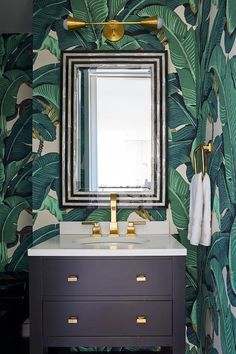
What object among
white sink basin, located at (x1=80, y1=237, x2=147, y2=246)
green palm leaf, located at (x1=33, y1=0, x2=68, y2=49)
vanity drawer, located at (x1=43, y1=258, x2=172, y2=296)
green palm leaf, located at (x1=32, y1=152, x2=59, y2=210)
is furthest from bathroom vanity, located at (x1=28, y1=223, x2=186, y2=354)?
green palm leaf, located at (x1=33, y1=0, x2=68, y2=49)

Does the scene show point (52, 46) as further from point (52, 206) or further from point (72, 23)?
point (52, 206)

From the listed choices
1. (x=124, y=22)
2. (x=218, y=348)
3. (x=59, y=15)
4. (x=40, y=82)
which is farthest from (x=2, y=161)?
(x=218, y=348)

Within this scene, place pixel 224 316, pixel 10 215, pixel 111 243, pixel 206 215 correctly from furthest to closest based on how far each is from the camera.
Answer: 1. pixel 10 215
2. pixel 111 243
3. pixel 206 215
4. pixel 224 316

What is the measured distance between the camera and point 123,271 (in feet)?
6.10

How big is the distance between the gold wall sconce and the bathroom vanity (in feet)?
4.38

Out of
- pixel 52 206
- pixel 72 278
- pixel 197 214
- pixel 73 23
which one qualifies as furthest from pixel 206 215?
pixel 73 23

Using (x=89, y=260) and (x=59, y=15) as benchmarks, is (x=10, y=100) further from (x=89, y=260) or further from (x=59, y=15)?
(x=89, y=260)

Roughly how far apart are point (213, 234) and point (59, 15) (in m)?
1.62

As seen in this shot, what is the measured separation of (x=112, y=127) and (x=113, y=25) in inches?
24.4

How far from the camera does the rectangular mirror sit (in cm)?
242

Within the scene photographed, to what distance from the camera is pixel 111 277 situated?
6.09 feet

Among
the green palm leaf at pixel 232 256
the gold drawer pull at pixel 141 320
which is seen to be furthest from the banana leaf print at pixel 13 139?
the green palm leaf at pixel 232 256

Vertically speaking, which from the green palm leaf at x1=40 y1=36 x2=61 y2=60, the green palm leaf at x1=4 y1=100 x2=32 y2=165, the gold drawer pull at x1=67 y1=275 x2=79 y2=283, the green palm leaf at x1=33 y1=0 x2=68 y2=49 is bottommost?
the gold drawer pull at x1=67 y1=275 x2=79 y2=283

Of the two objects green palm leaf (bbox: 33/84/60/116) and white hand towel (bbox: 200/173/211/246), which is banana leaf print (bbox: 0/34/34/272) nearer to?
green palm leaf (bbox: 33/84/60/116)
